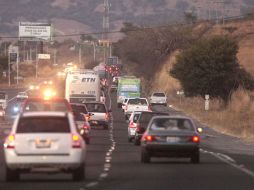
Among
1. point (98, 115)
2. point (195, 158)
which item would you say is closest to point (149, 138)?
point (195, 158)

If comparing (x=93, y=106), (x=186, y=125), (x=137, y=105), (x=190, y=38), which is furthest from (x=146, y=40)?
(x=186, y=125)

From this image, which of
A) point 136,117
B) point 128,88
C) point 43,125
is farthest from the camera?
point 128,88

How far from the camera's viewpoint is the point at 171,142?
2853 centimetres

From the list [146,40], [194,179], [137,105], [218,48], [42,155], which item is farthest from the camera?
[146,40]

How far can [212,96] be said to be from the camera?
8588cm

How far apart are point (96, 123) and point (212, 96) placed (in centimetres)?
2975

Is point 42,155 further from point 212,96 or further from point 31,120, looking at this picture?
point 212,96

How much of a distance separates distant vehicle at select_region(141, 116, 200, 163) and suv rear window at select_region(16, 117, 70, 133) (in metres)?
7.03

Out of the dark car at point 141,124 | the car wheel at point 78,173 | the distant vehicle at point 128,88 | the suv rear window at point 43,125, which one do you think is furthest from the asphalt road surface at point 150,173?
the distant vehicle at point 128,88

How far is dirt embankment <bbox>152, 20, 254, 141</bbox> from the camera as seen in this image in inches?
2370

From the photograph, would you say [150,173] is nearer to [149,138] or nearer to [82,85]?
[149,138]

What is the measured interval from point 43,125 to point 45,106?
16134 mm

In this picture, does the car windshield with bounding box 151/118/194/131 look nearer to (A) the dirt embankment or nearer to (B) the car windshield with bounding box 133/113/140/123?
(B) the car windshield with bounding box 133/113/140/123

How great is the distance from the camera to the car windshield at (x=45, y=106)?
3706cm
